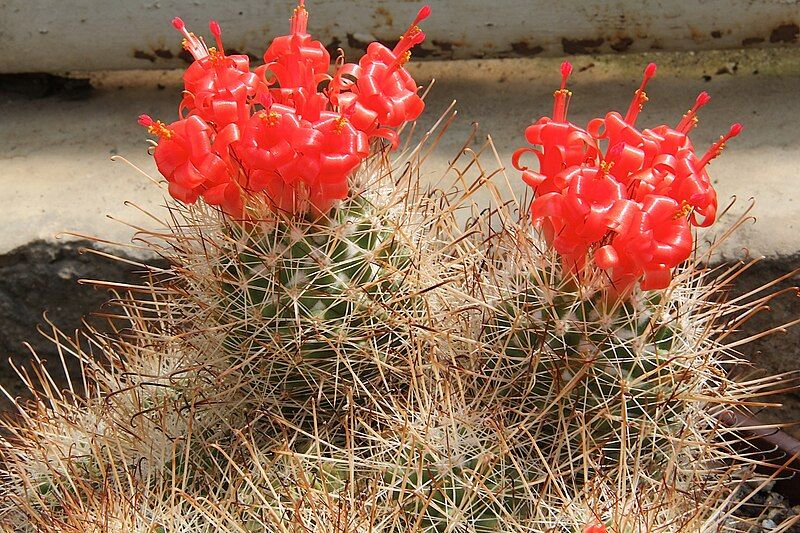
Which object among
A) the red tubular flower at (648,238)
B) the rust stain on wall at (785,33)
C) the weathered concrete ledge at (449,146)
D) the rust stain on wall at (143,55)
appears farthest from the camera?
the rust stain on wall at (143,55)

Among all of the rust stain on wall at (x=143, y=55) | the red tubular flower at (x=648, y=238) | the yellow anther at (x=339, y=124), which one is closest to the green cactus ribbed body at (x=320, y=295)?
the yellow anther at (x=339, y=124)

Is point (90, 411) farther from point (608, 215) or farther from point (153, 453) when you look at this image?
point (608, 215)

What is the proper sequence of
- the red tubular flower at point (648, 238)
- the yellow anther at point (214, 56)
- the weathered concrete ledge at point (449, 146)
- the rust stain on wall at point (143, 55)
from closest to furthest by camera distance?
the red tubular flower at point (648, 238), the yellow anther at point (214, 56), the weathered concrete ledge at point (449, 146), the rust stain on wall at point (143, 55)

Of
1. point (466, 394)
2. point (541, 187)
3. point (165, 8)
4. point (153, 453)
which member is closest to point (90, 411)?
point (153, 453)

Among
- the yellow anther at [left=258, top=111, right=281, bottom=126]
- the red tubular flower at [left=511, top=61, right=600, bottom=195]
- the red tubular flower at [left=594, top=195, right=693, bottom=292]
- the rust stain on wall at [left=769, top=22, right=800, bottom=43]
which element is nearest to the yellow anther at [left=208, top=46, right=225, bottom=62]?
the yellow anther at [left=258, top=111, right=281, bottom=126]

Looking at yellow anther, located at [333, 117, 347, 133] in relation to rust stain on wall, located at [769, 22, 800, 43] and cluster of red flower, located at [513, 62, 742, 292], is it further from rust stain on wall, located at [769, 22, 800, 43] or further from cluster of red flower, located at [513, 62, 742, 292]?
rust stain on wall, located at [769, 22, 800, 43]

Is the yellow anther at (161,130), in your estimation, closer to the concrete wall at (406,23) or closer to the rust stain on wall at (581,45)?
the concrete wall at (406,23)
